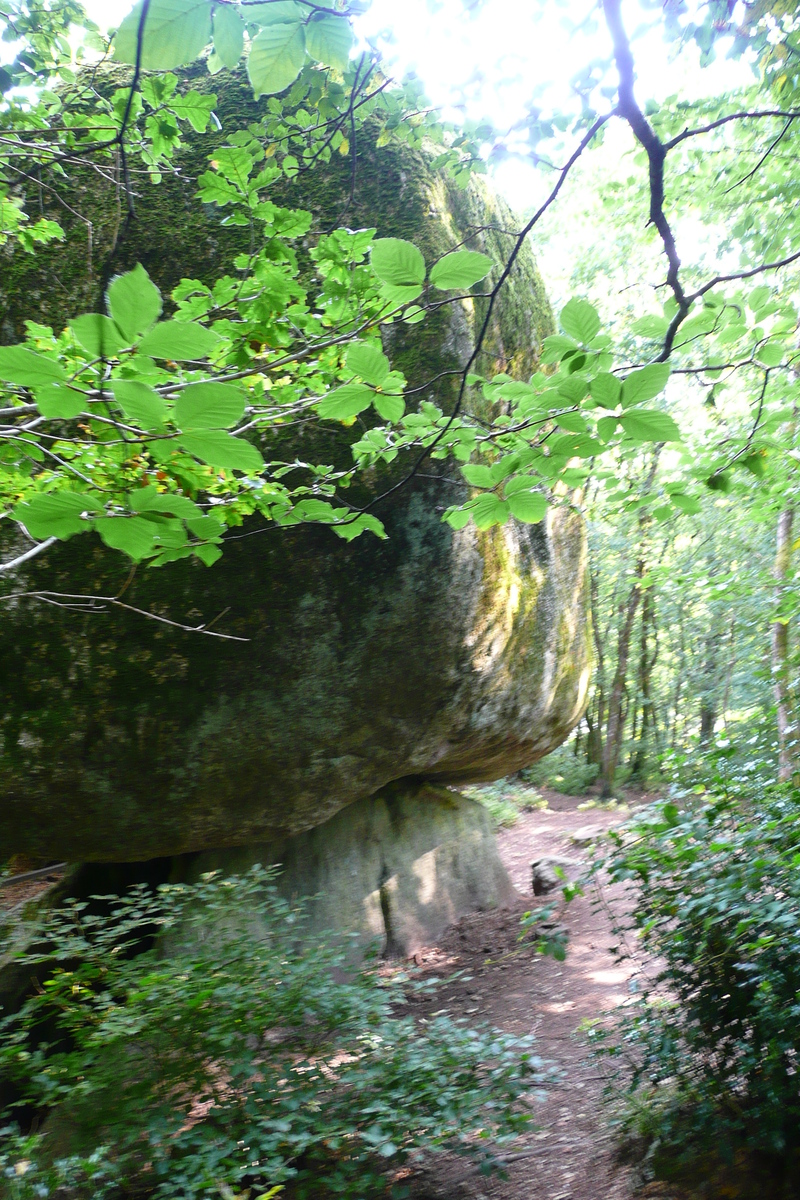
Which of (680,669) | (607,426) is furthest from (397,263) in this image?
(680,669)

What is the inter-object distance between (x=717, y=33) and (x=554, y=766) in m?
15.1

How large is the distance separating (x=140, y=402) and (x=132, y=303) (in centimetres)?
14

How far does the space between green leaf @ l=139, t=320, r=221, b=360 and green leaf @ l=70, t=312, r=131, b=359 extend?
0.03m

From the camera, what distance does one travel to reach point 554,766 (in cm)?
1603

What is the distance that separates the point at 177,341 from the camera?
98cm

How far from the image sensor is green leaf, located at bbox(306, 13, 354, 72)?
3.63 ft

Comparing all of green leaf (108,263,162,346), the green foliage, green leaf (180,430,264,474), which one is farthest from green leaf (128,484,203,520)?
the green foliage

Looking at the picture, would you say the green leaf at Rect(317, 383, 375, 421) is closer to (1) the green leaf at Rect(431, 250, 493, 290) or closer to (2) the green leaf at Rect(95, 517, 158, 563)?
(1) the green leaf at Rect(431, 250, 493, 290)

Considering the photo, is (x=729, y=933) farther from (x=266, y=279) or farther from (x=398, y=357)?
(x=398, y=357)

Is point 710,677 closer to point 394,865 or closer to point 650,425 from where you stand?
point 394,865

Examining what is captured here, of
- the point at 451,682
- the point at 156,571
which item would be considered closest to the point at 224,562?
the point at 156,571

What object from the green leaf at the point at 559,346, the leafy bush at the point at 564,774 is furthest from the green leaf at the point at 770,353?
the leafy bush at the point at 564,774

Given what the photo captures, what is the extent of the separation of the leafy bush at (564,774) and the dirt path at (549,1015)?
22.5 ft

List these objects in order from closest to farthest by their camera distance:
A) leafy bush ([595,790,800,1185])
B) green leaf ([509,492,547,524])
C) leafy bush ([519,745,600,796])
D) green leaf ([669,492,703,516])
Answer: green leaf ([509,492,547,524]) → green leaf ([669,492,703,516]) → leafy bush ([595,790,800,1185]) → leafy bush ([519,745,600,796])
